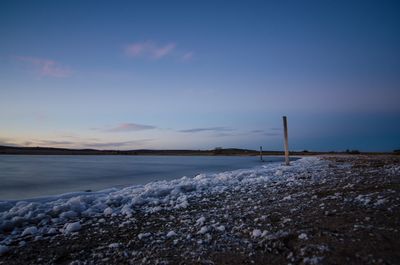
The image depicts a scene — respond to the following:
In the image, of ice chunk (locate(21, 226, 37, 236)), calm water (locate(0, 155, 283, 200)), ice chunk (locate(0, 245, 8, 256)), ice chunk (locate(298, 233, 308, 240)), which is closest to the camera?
ice chunk (locate(298, 233, 308, 240))

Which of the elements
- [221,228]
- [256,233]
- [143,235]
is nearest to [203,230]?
[221,228]

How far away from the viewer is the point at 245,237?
3.85 metres

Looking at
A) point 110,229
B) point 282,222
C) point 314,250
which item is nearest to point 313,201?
point 282,222

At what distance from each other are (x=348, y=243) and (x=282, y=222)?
126cm

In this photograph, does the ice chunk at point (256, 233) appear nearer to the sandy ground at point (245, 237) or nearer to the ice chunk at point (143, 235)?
the sandy ground at point (245, 237)

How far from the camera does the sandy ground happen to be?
3076mm

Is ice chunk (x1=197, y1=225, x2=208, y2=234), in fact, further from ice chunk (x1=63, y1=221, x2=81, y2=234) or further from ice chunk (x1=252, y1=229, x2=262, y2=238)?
ice chunk (x1=63, y1=221, x2=81, y2=234)

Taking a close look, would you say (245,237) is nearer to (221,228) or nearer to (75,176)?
(221,228)

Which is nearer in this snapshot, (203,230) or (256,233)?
(256,233)

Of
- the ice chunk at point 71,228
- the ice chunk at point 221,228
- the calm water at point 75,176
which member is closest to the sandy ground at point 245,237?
the ice chunk at point 221,228

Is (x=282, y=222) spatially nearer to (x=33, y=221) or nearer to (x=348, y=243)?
(x=348, y=243)

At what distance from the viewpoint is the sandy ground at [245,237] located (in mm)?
3076

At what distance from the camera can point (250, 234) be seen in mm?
3939

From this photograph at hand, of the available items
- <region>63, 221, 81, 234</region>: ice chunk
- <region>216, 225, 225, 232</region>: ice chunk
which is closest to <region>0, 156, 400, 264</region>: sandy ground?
<region>216, 225, 225, 232</region>: ice chunk
